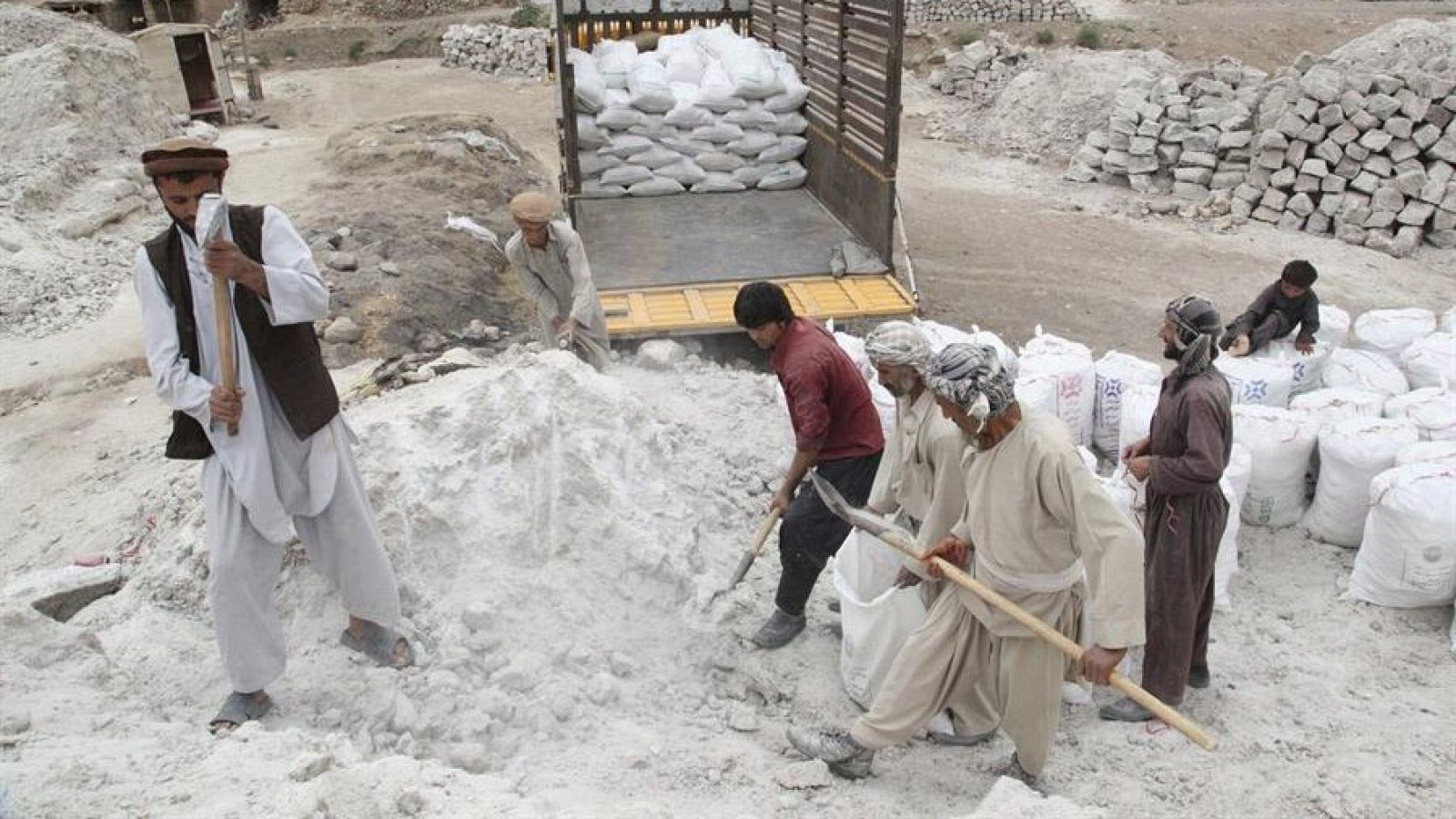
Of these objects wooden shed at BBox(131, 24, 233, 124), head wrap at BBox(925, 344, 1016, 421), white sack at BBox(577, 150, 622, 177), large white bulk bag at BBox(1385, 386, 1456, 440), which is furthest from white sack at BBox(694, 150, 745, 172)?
wooden shed at BBox(131, 24, 233, 124)

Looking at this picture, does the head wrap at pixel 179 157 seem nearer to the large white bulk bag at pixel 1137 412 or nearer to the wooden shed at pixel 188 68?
the large white bulk bag at pixel 1137 412

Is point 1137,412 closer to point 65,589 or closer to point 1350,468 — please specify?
point 1350,468

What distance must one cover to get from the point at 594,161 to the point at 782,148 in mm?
1475

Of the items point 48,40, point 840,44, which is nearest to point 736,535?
point 840,44

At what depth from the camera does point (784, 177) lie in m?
8.20

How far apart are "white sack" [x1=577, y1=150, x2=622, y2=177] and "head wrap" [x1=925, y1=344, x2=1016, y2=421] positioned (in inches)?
235

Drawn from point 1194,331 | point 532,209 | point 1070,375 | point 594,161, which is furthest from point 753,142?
point 1194,331

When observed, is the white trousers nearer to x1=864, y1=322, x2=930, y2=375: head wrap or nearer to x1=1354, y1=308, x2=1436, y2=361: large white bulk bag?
x1=864, y1=322, x2=930, y2=375: head wrap

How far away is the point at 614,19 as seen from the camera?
9.40 meters

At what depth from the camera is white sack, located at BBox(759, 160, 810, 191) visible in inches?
323

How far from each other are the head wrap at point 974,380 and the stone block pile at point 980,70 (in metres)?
12.8

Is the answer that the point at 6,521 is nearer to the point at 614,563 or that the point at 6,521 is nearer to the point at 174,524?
the point at 174,524

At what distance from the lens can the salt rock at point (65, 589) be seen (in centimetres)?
341

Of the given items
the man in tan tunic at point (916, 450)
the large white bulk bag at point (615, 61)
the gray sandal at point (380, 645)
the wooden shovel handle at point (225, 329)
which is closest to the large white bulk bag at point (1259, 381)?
the man in tan tunic at point (916, 450)
